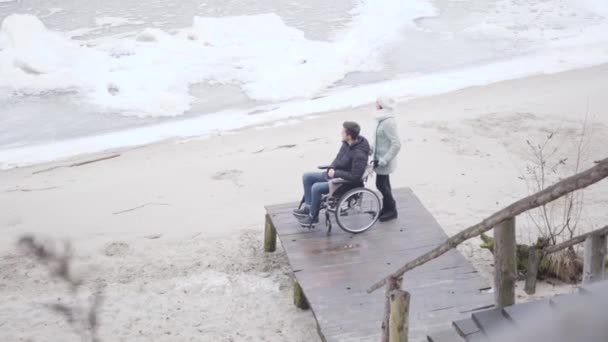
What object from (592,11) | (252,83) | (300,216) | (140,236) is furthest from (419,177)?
(592,11)

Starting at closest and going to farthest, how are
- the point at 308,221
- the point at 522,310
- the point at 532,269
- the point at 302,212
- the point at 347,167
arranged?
the point at 522,310, the point at 532,269, the point at 347,167, the point at 308,221, the point at 302,212

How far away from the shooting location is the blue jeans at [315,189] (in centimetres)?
720

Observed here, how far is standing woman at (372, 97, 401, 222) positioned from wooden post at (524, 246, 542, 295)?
57.7 inches

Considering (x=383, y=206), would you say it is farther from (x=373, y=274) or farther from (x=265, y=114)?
(x=265, y=114)

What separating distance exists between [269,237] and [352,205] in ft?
3.60

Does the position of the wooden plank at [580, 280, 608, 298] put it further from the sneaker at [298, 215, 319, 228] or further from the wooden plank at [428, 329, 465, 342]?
the sneaker at [298, 215, 319, 228]

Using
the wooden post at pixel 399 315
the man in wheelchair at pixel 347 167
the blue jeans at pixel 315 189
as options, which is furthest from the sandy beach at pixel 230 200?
the wooden post at pixel 399 315

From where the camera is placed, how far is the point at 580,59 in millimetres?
15336

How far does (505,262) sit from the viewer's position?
186 inches

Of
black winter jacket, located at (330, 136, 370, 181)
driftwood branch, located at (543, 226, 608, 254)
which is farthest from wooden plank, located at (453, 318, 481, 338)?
black winter jacket, located at (330, 136, 370, 181)

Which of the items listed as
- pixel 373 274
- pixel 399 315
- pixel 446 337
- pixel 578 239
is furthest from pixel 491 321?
pixel 373 274

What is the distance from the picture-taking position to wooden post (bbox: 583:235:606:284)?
4895 millimetres

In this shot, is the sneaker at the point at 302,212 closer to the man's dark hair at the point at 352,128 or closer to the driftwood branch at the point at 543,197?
the man's dark hair at the point at 352,128

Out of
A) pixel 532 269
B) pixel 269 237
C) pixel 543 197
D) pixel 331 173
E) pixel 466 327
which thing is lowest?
pixel 269 237
